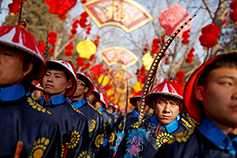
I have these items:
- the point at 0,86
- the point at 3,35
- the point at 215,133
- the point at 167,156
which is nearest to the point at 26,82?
the point at 0,86

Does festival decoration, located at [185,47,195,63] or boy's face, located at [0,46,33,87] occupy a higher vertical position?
festival decoration, located at [185,47,195,63]

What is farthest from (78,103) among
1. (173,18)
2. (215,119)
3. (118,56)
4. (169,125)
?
(118,56)

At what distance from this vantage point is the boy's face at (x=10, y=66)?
1.90 meters

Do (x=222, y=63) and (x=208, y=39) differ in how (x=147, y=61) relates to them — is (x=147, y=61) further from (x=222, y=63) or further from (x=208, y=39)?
(x=222, y=63)

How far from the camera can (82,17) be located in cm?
1159

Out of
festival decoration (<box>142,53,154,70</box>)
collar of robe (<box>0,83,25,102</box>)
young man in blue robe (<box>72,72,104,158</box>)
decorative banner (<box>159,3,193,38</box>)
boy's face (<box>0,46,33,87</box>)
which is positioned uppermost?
decorative banner (<box>159,3,193,38</box>)

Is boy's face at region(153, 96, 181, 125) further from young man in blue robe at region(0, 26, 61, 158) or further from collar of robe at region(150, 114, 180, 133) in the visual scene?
young man in blue robe at region(0, 26, 61, 158)

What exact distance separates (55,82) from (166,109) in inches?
72.1

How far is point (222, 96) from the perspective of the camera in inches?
60.8

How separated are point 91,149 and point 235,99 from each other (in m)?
4.25

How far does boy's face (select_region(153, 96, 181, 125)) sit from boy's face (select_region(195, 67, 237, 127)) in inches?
62.8

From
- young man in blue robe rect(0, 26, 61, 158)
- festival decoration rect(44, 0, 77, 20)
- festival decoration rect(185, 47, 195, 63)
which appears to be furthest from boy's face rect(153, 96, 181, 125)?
festival decoration rect(185, 47, 195, 63)

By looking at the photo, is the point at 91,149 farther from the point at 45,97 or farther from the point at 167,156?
the point at 167,156

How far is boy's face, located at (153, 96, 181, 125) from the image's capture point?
3283 millimetres
